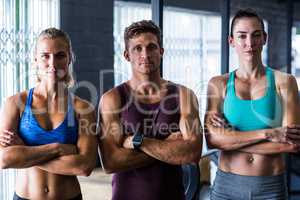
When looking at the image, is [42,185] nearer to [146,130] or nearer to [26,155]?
[26,155]

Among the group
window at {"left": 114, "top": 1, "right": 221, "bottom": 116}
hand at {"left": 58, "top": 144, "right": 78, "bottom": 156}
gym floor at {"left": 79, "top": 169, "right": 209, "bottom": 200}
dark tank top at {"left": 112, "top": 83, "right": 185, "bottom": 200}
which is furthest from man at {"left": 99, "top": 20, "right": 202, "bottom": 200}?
window at {"left": 114, "top": 1, "right": 221, "bottom": 116}

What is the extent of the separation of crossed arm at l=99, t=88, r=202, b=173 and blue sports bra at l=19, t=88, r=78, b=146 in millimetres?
126

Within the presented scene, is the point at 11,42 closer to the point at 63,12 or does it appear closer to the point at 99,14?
the point at 63,12

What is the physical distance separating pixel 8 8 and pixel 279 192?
209cm

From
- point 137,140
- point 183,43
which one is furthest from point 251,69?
point 183,43

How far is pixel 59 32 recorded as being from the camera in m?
1.59

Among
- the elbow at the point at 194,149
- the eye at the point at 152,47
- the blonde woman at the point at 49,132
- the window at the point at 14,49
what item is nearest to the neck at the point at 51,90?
the blonde woman at the point at 49,132

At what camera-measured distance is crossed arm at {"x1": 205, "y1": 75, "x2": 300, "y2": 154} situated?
1.71m

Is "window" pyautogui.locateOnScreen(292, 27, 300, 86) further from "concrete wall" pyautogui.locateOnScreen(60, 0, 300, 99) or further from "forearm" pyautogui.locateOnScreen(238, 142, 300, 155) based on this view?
"forearm" pyautogui.locateOnScreen(238, 142, 300, 155)

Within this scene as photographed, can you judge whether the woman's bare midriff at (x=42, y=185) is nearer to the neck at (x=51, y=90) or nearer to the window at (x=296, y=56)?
the neck at (x=51, y=90)

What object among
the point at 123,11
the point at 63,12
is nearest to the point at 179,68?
the point at 123,11

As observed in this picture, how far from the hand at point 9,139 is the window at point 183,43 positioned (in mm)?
2281

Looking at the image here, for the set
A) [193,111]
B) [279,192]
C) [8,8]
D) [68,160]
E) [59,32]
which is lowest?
[279,192]

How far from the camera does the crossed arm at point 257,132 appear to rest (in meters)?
1.71
